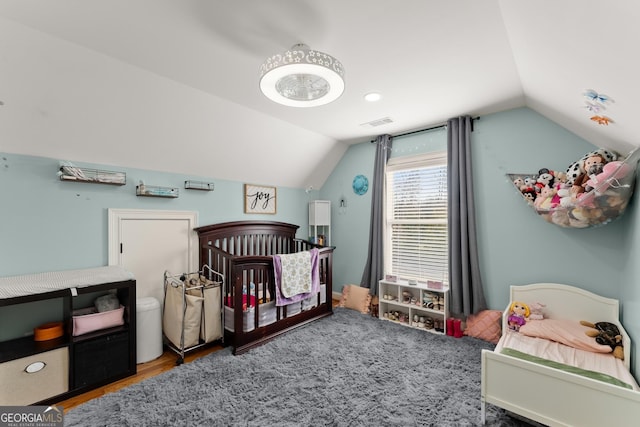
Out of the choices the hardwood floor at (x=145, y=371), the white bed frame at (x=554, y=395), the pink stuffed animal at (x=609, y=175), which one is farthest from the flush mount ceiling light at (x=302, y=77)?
the hardwood floor at (x=145, y=371)

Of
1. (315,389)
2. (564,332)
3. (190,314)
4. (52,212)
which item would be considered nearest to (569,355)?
(564,332)

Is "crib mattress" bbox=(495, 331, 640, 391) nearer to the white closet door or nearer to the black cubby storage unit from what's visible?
the black cubby storage unit

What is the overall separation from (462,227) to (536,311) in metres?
1.00

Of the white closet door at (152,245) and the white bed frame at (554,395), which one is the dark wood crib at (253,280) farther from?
the white bed frame at (554,395)

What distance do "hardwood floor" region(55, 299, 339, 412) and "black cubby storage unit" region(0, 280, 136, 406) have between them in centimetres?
4

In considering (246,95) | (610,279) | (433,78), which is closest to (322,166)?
(246,95)

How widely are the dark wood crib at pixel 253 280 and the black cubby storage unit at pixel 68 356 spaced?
82cm

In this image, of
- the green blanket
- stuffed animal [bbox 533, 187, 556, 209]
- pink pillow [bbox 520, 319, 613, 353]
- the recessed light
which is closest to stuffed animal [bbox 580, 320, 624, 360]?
pink pillow [bbox 520, 319, 613, 353]

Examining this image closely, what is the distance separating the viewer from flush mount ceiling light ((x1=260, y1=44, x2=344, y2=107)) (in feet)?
4.74

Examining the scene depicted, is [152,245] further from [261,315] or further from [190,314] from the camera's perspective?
[261,315]

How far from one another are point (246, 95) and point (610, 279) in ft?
11.9

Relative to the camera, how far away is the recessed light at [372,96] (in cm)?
252

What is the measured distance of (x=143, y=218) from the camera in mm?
2748

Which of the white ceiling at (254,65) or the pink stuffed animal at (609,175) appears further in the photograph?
the pink stuffed animal at (609,175)
